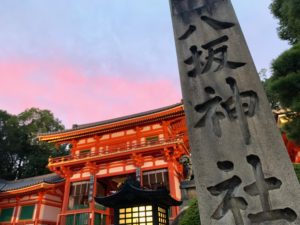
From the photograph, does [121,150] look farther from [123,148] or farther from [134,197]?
[134,197]

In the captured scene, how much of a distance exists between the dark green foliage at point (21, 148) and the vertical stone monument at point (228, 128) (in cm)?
3322

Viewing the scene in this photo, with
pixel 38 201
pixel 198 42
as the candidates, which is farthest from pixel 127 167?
pixel 198 42

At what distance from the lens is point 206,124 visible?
2869mm

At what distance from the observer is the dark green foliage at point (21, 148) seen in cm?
3222

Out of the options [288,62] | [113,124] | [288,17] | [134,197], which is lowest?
A: [134,197]

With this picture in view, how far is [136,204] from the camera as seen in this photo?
648cm

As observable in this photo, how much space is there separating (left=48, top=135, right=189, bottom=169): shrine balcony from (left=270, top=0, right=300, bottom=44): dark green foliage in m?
8.06

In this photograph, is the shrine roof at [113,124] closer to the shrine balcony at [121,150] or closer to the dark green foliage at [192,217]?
the shrine balcony at [121,150]

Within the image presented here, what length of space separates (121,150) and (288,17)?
11.6 meters

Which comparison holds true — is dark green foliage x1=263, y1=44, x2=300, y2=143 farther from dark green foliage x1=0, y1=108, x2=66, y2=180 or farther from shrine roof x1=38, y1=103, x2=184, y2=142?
dark green foliage x1=0, y1=108, x2=66, y2=180

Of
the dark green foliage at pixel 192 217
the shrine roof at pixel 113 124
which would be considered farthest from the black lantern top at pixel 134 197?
the shrine roof at pixel 113 124

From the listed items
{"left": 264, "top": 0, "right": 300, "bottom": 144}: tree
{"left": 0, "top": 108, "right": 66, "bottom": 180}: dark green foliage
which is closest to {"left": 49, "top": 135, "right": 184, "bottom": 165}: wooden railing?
{"left": 264, "top": 0, "right": 300, "bottom": 144}: tree

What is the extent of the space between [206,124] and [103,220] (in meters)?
14.0

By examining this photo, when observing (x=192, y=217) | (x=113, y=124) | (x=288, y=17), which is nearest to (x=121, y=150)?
(x=113, y=124)
